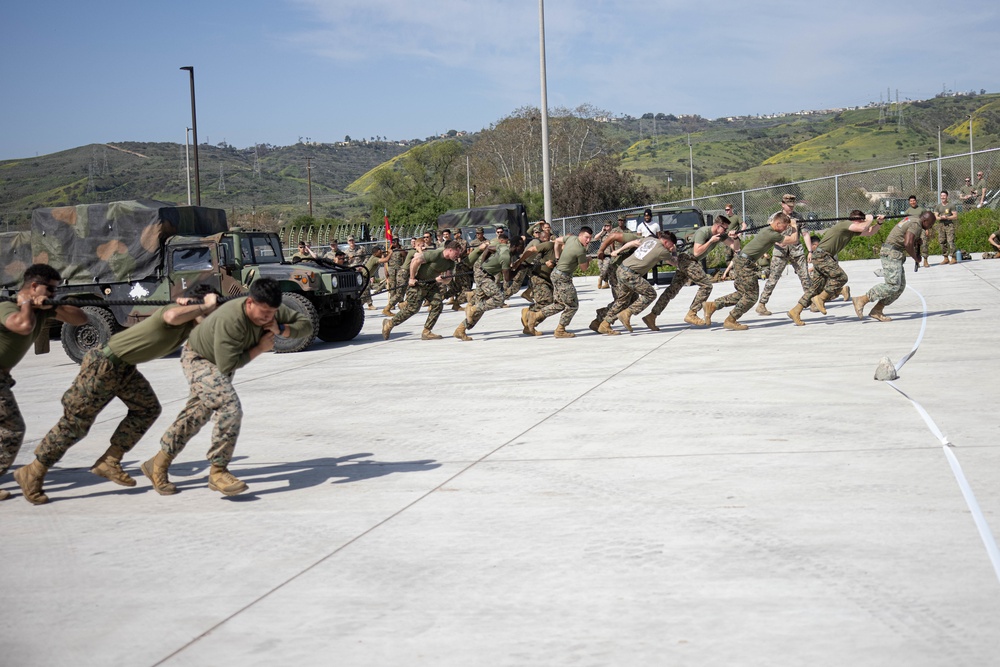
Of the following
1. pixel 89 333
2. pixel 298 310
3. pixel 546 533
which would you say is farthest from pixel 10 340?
pixel 89 333

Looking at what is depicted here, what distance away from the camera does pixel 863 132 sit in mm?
129875

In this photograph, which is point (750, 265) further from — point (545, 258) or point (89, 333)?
point (89, 333)

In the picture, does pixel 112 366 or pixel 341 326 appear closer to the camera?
pixel 112 366

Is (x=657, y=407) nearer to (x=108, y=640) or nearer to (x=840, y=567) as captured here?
(x=840, y=567)

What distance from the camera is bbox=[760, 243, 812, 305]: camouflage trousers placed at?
1645 cm

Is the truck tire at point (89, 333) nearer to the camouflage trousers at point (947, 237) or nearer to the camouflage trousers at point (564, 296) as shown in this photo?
the camouflage trousers at point (564, 296)

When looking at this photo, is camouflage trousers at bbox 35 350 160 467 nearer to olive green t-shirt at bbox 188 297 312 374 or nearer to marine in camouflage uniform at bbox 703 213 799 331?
olive green t-shirt at bbox 188 297 312 374

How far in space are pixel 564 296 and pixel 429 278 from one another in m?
2.14

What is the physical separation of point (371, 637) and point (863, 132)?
445ft

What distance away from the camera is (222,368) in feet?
22.0

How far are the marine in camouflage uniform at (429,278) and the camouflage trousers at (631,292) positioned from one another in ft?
8.43

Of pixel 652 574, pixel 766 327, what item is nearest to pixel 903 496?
pixel 652 574

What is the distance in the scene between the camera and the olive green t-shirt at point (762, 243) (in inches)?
583

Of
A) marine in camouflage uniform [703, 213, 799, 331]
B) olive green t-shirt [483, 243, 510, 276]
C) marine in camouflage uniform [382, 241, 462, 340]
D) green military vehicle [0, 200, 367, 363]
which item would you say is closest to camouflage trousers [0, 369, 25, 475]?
green military vehicle [0, 200, 367, 363]
